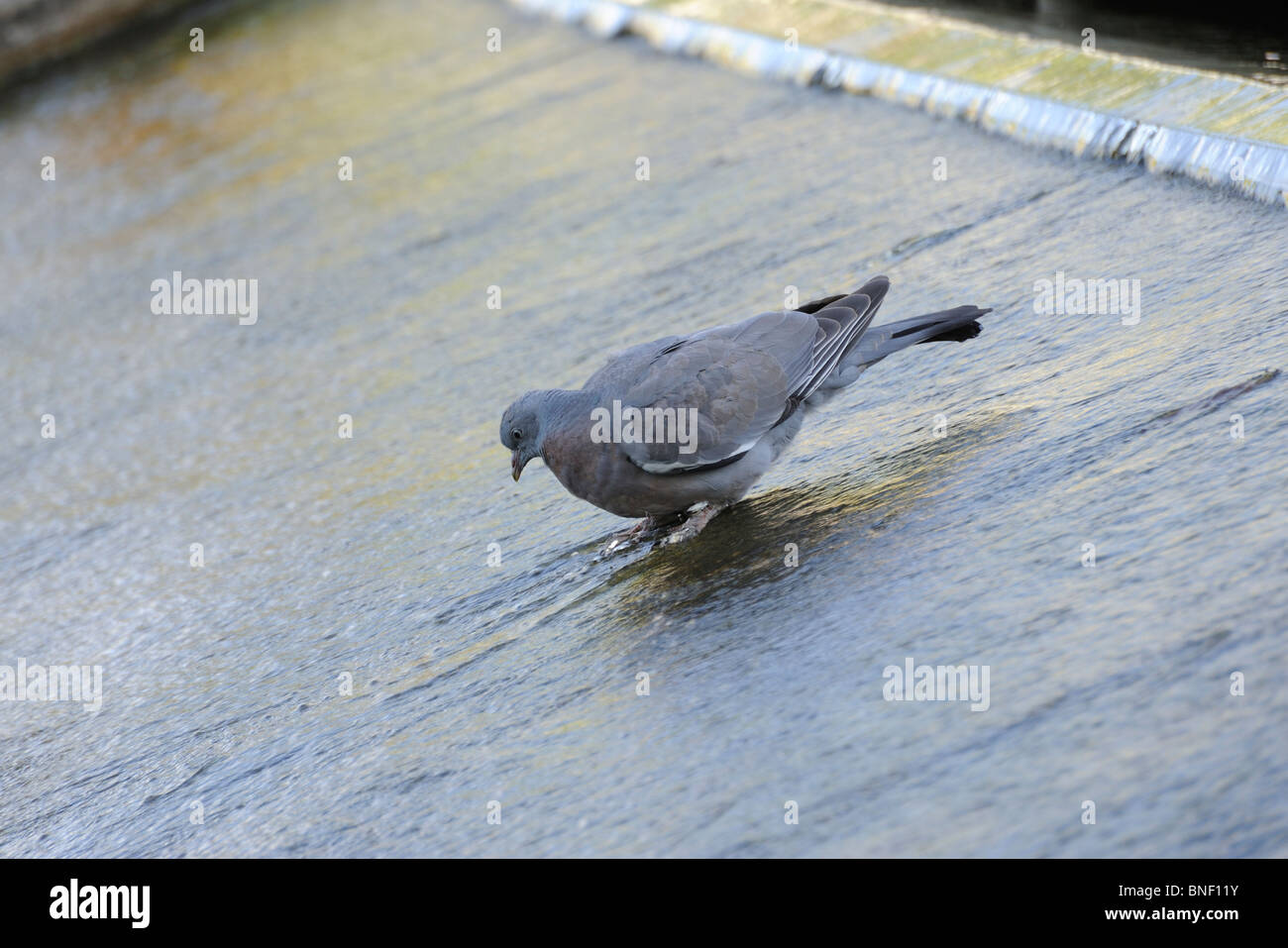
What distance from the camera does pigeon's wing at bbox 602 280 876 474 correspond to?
3.87 metres

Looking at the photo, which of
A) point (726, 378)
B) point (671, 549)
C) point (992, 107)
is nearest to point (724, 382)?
point (726, 378)

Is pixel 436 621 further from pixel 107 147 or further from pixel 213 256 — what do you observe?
pixel 107 147

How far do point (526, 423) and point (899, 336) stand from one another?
110 centimetres

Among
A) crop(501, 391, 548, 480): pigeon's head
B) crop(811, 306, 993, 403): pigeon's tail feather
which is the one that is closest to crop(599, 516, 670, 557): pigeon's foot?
crop(501, 391, 548, 480): pigeon's head

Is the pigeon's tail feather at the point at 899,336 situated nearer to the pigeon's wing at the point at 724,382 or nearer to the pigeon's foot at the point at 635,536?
the pigeon's wing at the point at 724,382

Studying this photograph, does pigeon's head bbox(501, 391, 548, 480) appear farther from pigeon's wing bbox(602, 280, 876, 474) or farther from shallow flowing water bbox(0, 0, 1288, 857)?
shallow flowing water bbox(0, 0, 1288, 857)

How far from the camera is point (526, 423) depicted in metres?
4.11

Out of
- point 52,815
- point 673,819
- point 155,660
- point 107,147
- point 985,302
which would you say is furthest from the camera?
point 107,147

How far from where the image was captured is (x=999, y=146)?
627 centimetres

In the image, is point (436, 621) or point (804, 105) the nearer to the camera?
point (436, 621)

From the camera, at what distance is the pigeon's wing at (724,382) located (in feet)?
12.7

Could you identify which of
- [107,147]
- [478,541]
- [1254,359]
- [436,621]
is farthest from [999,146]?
[107,147]

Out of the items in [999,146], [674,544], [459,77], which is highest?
[459,77]
